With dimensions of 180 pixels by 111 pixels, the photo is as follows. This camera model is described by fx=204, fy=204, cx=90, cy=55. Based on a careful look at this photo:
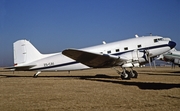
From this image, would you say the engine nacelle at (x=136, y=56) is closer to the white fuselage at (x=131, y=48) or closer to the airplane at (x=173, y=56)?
the white fuselage at (x=131, y=48)

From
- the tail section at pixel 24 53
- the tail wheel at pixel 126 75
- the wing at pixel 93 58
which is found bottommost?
the tail wheel at pixel 126 75

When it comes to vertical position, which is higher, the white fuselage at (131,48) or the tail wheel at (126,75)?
the white fuselage at (131,48)

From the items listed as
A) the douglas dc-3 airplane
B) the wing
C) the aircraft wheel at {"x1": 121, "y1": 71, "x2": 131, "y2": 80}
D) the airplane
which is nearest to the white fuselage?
the douglas dc-3 airplane

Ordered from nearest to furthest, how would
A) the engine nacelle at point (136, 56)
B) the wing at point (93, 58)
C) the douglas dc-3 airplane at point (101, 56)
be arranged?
the wing at point (93, 58), the douglas dc-3 airplane at point (101, 56), the engine nacelle at point (136, 56)

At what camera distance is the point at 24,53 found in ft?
66.6

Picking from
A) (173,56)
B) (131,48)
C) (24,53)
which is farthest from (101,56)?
(173,56)

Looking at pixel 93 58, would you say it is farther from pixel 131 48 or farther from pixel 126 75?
pixel 131 48

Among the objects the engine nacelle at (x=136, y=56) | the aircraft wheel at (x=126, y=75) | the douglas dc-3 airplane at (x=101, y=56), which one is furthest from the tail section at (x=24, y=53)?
the engine nacelle at (x=136, y=56)

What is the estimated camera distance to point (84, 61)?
17.6 meters

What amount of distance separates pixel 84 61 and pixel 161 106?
38.1 ft

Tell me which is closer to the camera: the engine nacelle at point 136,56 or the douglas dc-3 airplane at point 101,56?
the douglas dc-3 airplane at point 101,56

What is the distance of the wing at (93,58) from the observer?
15.6 meters

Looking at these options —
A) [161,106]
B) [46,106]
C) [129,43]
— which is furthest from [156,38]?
[46,106]

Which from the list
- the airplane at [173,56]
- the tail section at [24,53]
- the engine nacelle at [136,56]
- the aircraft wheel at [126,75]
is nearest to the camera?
the aircraft wheel at [126,75]
